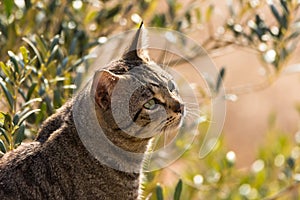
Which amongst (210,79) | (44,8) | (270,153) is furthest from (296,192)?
(44,8)

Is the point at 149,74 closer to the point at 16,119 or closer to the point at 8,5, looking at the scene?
the point at 16,119

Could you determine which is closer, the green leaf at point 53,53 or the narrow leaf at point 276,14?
the green leaf at point 53,53

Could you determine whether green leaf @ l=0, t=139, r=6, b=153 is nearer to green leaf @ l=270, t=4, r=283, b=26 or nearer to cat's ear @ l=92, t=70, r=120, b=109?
cat's ear @ l=92, t=70, r=120, b=109

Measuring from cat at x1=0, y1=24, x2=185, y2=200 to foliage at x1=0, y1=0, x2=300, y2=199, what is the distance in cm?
10

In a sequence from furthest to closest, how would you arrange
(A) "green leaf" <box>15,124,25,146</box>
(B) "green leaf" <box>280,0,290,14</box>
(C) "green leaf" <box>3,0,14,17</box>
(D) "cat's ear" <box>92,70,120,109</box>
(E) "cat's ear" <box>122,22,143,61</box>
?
(B) "green leaf" <box>280,0,290,14</box> < (C) "green leaf" <box>3,0,14,17</box> < (E) "cat's ear" <box>122,22,143,61</box> < (A) "green leaf" <box>15,124,25,146</box> < (D) "cat's ear" <box>92,70,120,109</box>

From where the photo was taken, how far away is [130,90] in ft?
8.16

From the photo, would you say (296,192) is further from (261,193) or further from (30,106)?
(30,106)

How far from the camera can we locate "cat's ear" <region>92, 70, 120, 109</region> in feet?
7.84

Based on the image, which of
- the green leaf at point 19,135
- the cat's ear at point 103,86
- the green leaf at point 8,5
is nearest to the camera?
the cat's ear at point 103,86

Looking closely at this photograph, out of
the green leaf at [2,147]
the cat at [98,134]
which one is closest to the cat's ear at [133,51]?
the cat at [98,134]

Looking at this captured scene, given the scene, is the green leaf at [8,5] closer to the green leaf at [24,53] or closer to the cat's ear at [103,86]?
the green leaf at [24,53]

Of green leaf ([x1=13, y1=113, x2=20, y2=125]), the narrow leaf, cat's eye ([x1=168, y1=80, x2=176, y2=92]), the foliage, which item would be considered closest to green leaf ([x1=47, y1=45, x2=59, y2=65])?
the foliage

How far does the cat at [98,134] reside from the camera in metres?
2.44

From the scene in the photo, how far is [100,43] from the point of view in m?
2.98
